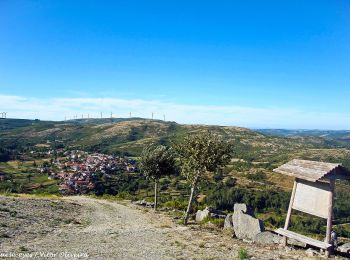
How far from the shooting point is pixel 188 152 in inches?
1299

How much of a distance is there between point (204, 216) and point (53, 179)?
142 metres

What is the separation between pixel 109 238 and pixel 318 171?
15845 millimetres

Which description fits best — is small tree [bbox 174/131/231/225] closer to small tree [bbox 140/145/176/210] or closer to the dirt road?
the dirt road

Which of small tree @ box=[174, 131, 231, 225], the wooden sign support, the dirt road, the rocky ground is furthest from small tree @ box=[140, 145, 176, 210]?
the wooden sign support

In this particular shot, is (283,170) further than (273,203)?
No

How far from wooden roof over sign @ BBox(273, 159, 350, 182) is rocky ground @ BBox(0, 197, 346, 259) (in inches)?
206

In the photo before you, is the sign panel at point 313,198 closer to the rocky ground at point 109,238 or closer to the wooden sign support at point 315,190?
the wooden sign support at point 315,190

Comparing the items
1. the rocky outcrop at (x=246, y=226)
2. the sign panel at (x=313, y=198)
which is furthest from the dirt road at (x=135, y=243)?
the sign panel at (x=313, y=198)

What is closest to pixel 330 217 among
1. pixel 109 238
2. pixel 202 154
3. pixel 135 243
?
pixel 202 154

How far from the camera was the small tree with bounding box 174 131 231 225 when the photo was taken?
31.7m

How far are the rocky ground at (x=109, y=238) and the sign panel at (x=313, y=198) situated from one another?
301 cm

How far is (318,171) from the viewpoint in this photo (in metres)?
22.1

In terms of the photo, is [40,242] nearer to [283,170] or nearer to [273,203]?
[283,170]

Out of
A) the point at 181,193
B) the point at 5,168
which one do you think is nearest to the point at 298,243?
the point at 181,193
